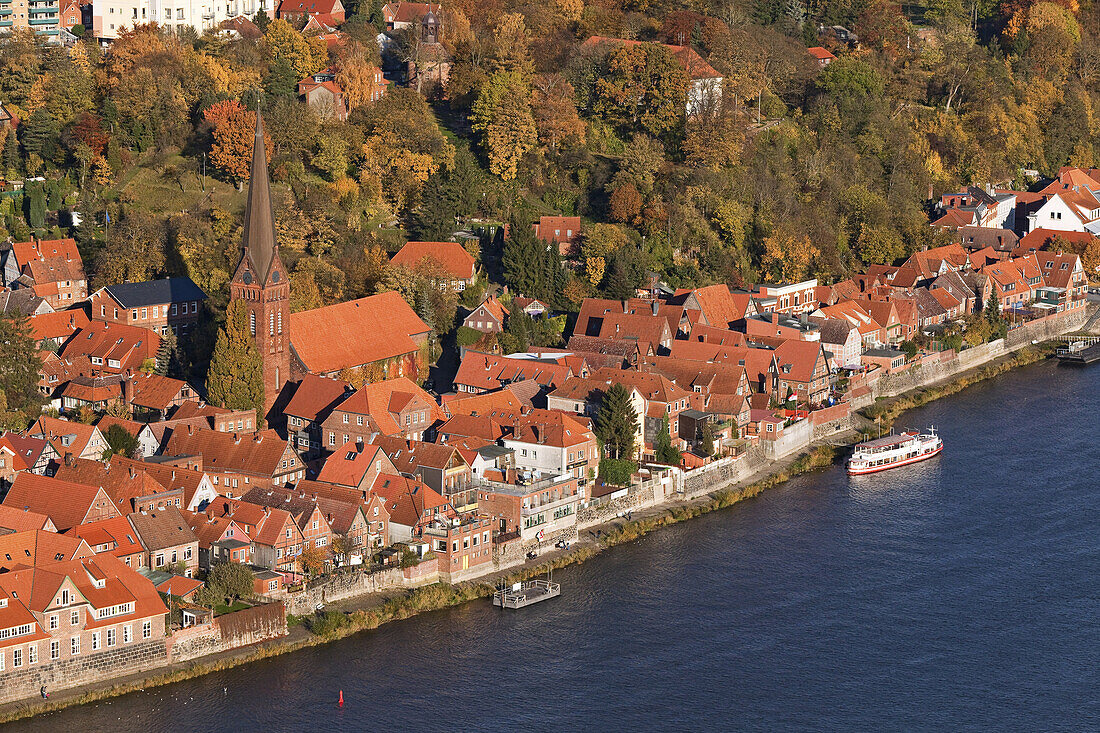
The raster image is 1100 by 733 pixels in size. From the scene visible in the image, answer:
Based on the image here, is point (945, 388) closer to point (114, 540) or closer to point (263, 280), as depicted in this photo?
point (263, 280)

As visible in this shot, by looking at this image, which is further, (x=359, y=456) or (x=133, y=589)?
(x=359, y=456)

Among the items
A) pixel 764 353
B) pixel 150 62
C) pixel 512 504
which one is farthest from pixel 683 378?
pixel 150 62

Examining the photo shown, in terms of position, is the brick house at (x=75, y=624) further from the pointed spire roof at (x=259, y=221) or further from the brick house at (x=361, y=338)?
the brick house at (x=361, y=338)

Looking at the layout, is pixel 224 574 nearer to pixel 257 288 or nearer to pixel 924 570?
pixel 257 288

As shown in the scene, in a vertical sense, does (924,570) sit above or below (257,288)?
below

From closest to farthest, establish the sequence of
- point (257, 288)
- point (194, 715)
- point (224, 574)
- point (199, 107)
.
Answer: point (194, 715), point (224, 574), point (257, 288), point (199, 107)

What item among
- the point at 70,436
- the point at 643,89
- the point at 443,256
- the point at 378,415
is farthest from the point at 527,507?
the point at 643,89

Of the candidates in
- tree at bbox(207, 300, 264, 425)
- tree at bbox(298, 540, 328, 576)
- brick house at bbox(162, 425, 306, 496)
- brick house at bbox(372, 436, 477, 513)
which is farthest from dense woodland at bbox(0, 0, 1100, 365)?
tree at bbox(298, 540, 328, 576)
